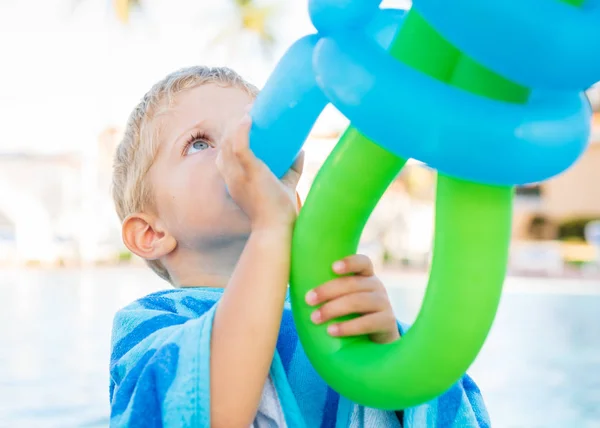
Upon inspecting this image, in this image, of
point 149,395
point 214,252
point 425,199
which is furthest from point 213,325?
point 425,199

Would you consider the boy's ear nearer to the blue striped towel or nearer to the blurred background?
the blue striped towel

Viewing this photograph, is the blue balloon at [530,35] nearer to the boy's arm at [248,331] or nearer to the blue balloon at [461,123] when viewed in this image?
the blue balloon at [461,123]

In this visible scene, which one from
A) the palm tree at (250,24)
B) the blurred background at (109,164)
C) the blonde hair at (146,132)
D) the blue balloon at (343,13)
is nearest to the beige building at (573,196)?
the blurred background at (109,164)

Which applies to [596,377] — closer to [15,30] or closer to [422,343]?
[422,343]

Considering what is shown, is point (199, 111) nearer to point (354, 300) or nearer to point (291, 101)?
point (291, 101)

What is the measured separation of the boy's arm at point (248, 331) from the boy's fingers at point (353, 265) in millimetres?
75

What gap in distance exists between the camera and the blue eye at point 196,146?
1.25m

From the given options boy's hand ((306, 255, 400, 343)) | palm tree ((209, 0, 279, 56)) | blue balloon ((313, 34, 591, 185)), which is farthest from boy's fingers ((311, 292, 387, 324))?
palm tree ((209, 0, 279, 56))

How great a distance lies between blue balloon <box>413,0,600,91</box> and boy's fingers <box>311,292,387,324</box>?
352 mm

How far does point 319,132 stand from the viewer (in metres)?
17.5

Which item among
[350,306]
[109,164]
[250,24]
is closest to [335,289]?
[350,306]

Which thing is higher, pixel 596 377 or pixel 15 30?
pixel 15 30

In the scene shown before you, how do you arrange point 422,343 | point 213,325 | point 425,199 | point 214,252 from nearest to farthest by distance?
1. point 422,343
2. point 213,325
3. point 214,252
4. point 425,199

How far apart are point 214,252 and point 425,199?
1874cm
